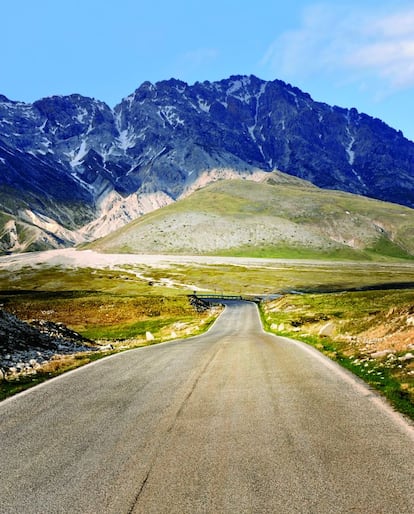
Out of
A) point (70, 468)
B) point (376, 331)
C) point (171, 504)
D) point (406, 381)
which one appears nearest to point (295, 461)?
point (171, 504)

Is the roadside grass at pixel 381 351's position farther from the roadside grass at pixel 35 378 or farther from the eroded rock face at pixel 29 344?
the eroded rock face at pixel 29 344

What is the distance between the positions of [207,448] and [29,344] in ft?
68.8

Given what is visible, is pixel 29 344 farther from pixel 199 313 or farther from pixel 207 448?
pixel 199 313

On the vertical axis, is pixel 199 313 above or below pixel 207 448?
below

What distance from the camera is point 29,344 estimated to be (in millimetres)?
25906

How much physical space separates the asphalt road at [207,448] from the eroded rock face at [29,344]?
6627 mm

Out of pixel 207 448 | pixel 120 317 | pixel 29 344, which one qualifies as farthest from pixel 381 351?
pixel 120 317

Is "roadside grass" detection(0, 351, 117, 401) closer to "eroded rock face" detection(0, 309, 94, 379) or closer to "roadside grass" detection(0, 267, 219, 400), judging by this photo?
"roadside grass" detection(0, 267, 219, 400)

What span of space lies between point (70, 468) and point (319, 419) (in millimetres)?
5464

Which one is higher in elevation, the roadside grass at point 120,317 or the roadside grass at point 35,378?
the roadside grass at point 35,378

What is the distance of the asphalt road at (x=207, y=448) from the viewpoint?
639cm

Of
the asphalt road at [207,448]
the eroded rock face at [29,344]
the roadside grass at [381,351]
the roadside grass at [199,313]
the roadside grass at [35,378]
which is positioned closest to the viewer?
the asphalt road at [207,448]

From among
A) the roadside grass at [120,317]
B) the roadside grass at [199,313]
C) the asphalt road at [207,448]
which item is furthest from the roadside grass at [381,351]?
the roadside grass at [120,317]

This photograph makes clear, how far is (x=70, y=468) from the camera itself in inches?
304
